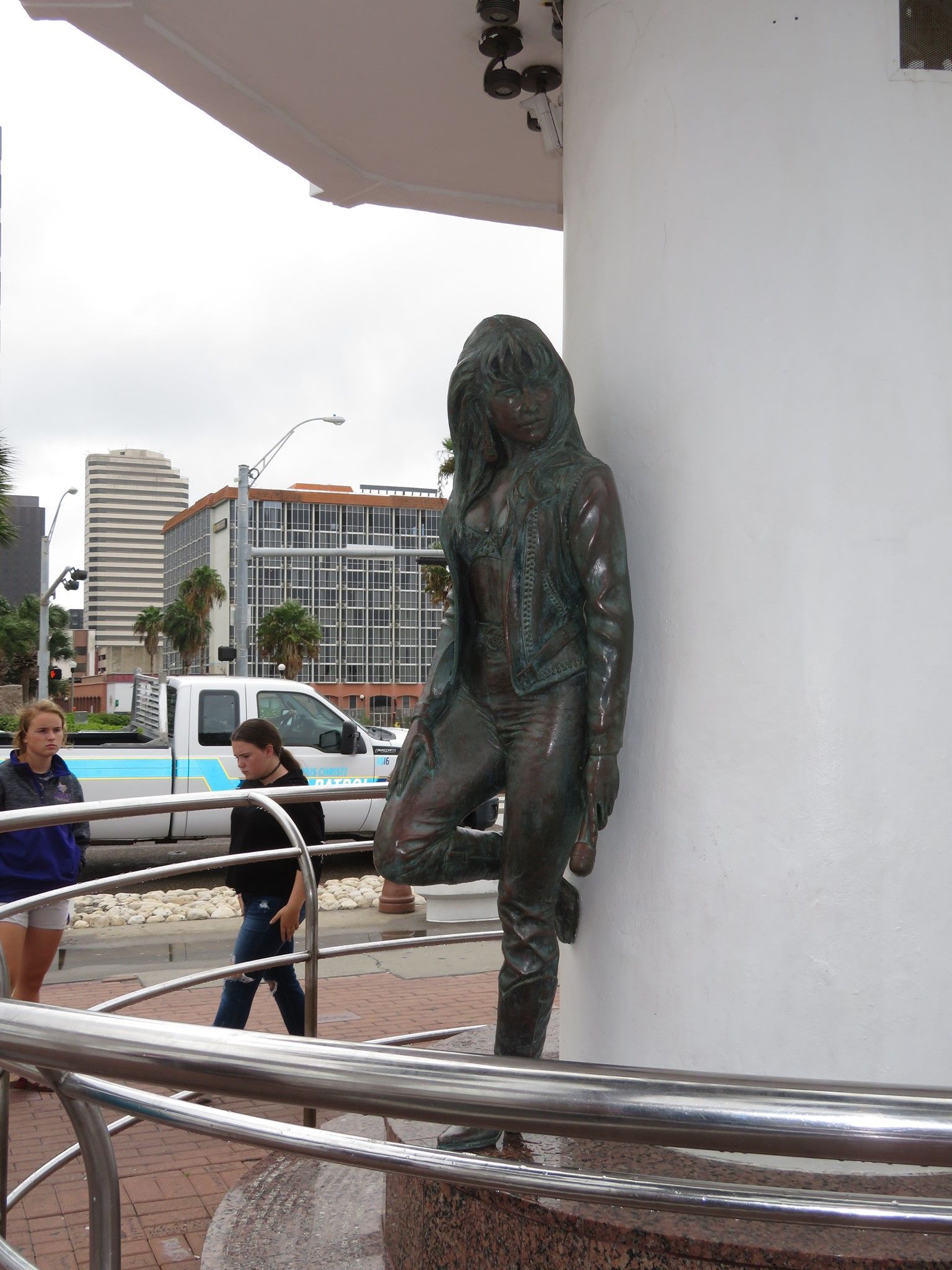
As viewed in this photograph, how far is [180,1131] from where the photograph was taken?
4.45 meters

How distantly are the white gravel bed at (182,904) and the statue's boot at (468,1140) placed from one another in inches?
298

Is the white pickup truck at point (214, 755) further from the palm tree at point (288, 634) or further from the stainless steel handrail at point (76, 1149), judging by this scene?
the palm tree at point (288, 634)

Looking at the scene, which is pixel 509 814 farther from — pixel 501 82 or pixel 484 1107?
pixel 501 82

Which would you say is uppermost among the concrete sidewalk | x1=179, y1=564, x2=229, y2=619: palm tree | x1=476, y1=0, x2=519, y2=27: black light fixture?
x1=179, y1=564, x2=229, y2=619: palm tree

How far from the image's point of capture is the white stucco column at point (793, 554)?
279 cm

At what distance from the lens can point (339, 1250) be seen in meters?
3.27

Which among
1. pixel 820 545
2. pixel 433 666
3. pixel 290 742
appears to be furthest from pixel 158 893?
pixel 820 545

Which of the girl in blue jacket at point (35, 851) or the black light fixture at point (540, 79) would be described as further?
the girl in blue jacket at point (35, 851)

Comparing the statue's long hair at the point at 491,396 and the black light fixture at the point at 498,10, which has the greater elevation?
the black light fixture at the point at 498,10

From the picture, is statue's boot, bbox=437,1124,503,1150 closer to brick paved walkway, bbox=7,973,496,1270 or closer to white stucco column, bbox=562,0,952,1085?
white stucco column, bbox=562,0,952,1085

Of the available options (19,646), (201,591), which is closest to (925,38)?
(19,646)

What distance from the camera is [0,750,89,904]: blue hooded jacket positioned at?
5.81m

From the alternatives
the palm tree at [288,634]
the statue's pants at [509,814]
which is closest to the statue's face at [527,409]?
the statue's pants at [509,814]

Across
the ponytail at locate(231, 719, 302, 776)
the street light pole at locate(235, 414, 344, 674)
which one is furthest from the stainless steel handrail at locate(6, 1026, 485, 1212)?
the street light pole at locate(235, 414, 344, 674)
